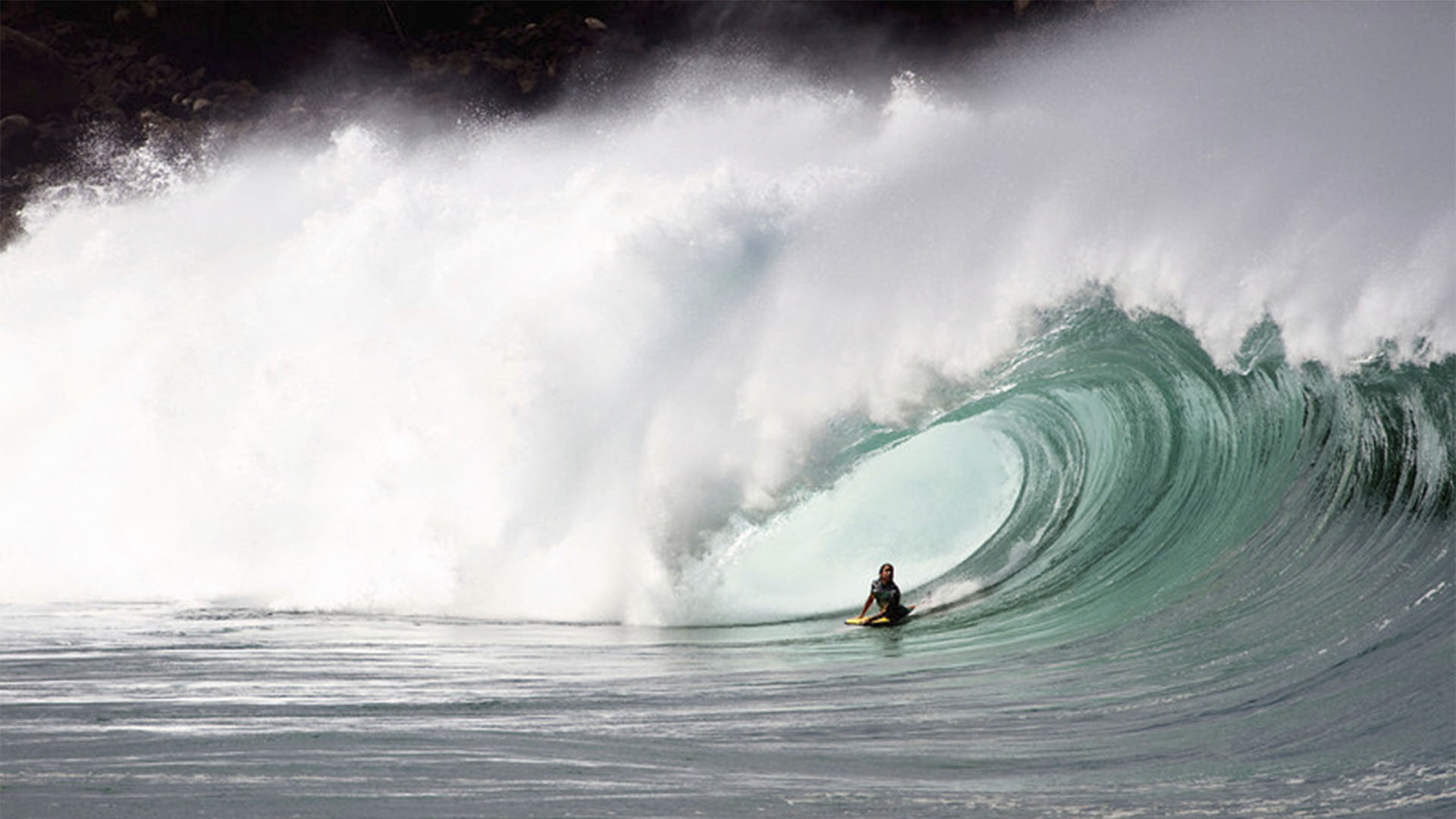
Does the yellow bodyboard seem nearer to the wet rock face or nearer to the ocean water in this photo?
the ocean water

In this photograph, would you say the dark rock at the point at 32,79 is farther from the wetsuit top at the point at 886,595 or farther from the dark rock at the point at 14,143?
the wetsuit top at the point at 886,595

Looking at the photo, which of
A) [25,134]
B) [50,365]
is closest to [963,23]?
[25,134]

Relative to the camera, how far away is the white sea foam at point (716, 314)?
1098 centimetres

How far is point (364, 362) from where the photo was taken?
15.5 metres

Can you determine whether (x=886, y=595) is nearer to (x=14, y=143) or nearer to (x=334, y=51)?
(x=14, y=143)

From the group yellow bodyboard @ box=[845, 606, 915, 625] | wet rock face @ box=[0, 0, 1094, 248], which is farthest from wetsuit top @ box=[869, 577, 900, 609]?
wet rock face @ box=[0, 0, 1094, 248]

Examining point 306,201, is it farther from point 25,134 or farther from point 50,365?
point 25,134

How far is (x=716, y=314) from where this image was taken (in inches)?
516

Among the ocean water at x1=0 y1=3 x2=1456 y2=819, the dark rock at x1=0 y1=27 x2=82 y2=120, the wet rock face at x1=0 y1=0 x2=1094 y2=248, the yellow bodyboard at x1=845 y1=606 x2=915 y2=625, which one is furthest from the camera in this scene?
the wet rock face at x1=0 y1=0 x2=1094 y2=248

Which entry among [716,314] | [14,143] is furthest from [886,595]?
[14,143]

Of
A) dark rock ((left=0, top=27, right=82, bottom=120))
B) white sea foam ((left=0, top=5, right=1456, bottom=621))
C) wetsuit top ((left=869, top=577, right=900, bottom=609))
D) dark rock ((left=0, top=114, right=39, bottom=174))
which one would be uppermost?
dark rock ((left=0, top=27, right=82, bottom=120))

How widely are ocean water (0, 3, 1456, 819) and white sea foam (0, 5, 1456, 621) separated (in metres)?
0.05

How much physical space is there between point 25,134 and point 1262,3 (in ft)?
125

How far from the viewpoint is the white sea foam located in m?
11.0
